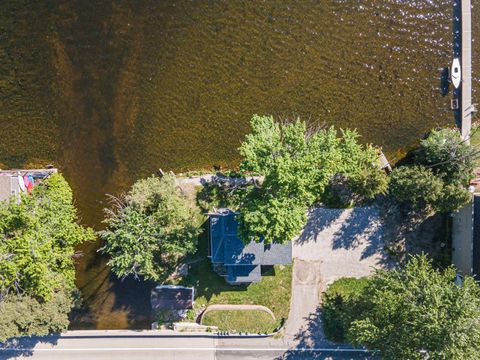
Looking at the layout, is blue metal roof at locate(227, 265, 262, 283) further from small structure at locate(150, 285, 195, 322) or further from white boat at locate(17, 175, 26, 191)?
white boat at locate(17, 175, 26, 191)

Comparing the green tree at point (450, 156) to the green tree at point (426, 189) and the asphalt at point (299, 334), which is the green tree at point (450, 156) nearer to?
the green tree at point (426, 189)

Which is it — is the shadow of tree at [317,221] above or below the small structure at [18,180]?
below

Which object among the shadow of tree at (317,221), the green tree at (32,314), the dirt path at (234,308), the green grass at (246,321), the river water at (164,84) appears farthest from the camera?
the river water at (164,84)

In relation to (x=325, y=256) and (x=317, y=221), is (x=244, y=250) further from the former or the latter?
(x=325, y=256)

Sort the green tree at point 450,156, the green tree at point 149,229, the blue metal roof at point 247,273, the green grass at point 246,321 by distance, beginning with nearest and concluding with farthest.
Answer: the green tree at point 149,229, the green tree at point 450,156, the blue metal roof at point 247,273, the green grass at point 246,321

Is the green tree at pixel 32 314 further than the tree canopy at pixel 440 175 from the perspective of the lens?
No

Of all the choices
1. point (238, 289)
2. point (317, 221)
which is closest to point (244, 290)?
point (238, 289)

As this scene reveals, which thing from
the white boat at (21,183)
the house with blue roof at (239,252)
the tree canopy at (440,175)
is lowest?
the house with blue roof at (239,252)

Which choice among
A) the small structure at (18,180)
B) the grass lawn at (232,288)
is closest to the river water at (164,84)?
the small structure at (18,180)
